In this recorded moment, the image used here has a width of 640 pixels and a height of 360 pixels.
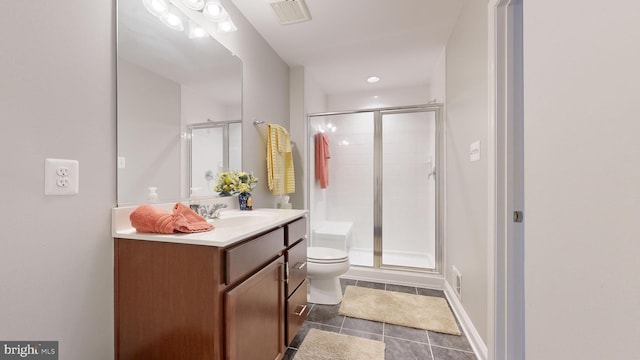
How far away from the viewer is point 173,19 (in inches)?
53.9

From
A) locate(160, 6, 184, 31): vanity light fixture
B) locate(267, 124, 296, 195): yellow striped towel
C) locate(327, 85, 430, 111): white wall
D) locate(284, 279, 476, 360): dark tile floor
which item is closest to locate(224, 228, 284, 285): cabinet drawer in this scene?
locate(284, 279, 476, 360): dark tile floor

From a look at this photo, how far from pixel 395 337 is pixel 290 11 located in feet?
7.98

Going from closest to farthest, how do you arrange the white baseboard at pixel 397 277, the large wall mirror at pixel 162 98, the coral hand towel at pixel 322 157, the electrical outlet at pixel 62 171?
the electrical outlet at pixel 62 171 < the large wall mirror at pixel 162 98 < the white baseboard at pixel 397 277 < the coral hand towel at pixel 322 157

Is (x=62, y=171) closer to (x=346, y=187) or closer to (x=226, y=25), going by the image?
(x=226, y=25)

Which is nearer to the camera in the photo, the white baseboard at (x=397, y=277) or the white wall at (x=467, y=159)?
the white wall at (x=467, y=159)

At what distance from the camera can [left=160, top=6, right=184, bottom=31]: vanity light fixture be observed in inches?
52.0

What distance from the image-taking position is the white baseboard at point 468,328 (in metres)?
1.43

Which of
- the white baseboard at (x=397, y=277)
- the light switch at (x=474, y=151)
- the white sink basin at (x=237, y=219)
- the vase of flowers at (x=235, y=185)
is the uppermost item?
the light switch at (x=474, y=151)

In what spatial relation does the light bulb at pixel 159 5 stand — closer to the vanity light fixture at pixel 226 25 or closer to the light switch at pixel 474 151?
the vanity light fixture at pixel 226 25

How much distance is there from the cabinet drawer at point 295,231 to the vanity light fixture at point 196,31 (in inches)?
50.6
